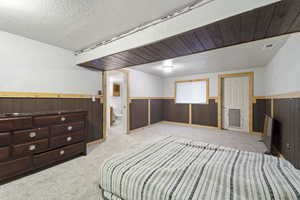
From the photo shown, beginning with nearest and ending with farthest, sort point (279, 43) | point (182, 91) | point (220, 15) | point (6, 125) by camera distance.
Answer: point (220, 15) < point (6, 125) < point (279, 43) < point (182, 91)

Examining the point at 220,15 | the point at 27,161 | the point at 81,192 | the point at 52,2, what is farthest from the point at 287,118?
the point at 27,161

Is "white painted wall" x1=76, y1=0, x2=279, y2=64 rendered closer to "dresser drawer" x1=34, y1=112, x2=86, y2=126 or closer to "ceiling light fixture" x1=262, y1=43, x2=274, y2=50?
"dresser drawer" x1=34, y1=112, x2=86, y2=126

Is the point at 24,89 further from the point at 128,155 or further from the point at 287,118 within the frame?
the point at 287,118

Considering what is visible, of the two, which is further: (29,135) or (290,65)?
(290,65)

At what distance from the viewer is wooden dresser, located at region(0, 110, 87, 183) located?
5.64 ft

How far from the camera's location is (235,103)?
186 inches

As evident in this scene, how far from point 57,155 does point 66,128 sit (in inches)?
18.9

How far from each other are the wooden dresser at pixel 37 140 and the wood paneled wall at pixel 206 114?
452cm

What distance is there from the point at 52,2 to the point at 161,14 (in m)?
1.33

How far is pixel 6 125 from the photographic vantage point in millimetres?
1702

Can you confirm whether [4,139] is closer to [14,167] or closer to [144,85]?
[14,167]

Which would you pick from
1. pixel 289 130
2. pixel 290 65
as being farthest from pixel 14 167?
pixel 290 65

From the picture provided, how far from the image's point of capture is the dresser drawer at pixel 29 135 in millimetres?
1801

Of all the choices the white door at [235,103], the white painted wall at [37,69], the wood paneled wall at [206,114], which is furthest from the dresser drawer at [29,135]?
the white door at [235,103]
